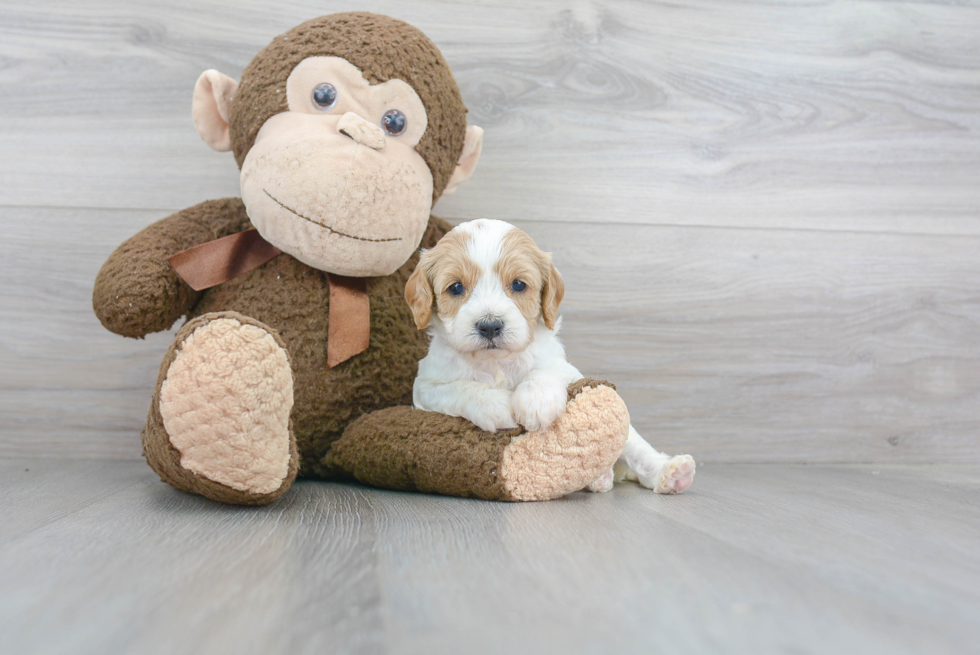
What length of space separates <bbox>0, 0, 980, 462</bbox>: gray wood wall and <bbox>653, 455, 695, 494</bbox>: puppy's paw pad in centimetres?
40

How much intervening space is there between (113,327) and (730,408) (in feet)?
4.06

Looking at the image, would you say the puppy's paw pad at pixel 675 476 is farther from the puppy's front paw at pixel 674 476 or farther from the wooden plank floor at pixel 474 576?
the wooden plank floor at pixel 474 576

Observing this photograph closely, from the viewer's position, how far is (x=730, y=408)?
5.05 ft

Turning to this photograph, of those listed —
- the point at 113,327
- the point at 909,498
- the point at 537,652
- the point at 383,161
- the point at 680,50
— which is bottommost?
the point at 909,498

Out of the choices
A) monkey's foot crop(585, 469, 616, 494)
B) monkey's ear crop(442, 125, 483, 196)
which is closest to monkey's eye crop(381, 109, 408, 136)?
monkey's ear crop(442, 125, 483, 196)

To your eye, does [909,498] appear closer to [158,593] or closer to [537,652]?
[537,652]

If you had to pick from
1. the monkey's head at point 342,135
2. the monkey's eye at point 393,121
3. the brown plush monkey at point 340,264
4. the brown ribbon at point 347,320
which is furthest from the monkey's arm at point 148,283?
the monkey's eye at point 393,121

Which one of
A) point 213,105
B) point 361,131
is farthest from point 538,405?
point 213,105

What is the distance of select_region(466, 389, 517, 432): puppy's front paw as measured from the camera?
0.94 metres

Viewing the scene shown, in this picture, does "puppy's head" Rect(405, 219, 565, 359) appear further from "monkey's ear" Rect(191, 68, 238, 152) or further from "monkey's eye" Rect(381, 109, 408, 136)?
"monkey's ear" Rect(191, 68, 238, 152)

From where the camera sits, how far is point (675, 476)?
3.55ft

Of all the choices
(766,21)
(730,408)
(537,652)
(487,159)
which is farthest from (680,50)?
(537,652)

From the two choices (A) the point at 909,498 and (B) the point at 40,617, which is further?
(A) the point at 909,498

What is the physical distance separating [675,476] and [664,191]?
70 centimetres
